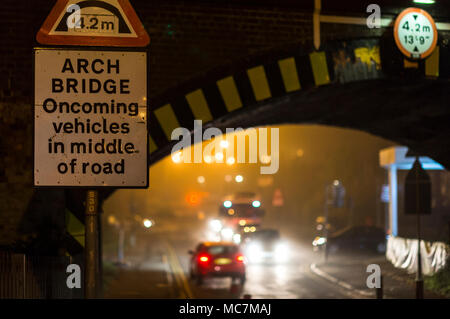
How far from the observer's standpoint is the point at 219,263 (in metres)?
27.3

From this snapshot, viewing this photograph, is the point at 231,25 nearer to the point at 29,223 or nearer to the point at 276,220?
the point at 29,223

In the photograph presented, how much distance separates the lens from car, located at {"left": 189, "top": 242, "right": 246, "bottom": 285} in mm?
26906

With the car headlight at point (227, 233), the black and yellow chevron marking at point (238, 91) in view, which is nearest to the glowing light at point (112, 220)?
the car headlight at point (227, 233)

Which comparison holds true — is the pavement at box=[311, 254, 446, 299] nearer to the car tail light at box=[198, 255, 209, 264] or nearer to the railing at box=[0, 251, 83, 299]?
the car tail light at box=[198, 255, 209, 264]

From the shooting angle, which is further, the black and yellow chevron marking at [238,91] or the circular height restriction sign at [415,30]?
the circular height restriction sign at [415,30]

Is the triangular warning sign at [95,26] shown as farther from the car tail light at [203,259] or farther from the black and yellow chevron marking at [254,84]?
the car tail light at [203,259]

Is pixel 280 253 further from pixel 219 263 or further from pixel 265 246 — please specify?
pixel 219 263

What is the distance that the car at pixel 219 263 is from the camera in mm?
26906

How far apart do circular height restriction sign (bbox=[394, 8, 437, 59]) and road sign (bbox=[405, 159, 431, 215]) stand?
14.9ft

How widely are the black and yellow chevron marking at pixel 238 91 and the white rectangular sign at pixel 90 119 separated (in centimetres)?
776

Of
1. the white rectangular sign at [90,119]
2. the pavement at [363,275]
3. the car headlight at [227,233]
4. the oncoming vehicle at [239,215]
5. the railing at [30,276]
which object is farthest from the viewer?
the oncoming vehicle at [239,215]

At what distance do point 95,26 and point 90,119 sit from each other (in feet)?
2.69

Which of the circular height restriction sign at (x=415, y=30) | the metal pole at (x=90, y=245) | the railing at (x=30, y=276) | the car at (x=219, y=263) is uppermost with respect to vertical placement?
the circular height restriction sign at (x=415, y=30)

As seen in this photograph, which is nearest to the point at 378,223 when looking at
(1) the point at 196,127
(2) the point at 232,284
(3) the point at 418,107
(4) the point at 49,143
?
(2) the point at 232,284
